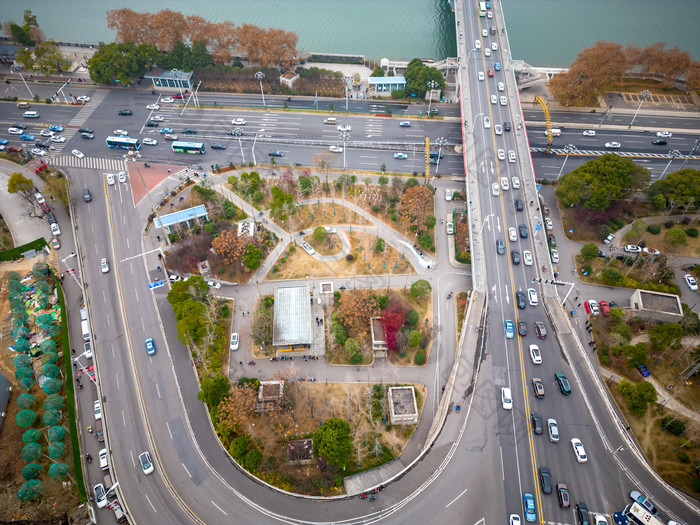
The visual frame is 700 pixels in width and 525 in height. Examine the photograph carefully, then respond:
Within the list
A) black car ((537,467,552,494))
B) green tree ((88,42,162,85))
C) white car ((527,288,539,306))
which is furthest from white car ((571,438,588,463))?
green tree ((88,42,162,85))

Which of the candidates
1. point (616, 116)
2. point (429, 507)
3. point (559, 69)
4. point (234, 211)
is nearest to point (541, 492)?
point (429, 507)

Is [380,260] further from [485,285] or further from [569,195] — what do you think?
[569,195]

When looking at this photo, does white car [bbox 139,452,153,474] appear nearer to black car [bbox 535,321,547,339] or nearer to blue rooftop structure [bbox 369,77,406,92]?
black car [bbox 535,321,547,339]

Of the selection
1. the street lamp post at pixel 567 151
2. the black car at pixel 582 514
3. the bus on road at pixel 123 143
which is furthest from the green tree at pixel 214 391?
the street lamp post at pixel 567 151

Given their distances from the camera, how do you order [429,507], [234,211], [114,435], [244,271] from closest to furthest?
[429,507] < [114,435] < [244,271] < [234,211]

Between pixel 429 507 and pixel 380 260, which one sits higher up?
pixel 380 260

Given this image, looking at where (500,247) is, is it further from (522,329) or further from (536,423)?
(536,423)
